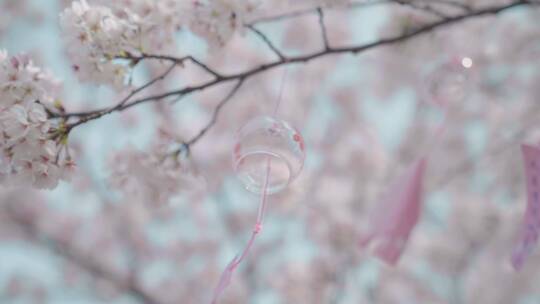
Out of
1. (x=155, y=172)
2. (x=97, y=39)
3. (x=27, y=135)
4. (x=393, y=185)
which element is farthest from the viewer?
(x=393, y=185)

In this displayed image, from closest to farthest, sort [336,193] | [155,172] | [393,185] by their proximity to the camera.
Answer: [155,172], [393,185], [336,193]

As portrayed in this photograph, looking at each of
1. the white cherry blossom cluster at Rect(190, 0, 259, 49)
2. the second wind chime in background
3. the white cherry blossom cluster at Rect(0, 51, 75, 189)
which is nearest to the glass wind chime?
the second wind chime in background

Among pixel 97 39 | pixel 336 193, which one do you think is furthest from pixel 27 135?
pixel 336 193

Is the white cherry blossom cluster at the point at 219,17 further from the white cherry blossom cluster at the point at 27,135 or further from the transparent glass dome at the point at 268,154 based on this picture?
the white cherry blossom cluster at the point at 27,135

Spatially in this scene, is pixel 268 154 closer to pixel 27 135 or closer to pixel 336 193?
pixel 27 135

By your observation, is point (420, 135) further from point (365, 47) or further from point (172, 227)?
point (365, 47)

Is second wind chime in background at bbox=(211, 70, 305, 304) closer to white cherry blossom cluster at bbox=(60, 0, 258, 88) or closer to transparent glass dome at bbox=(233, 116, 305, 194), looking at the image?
transparent glass dome at bbox=(233, 116, 305, 194)

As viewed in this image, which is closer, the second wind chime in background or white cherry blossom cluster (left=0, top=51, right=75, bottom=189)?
white cherry blossom cluster (left=0, top=51, right=75, bottom=189)
